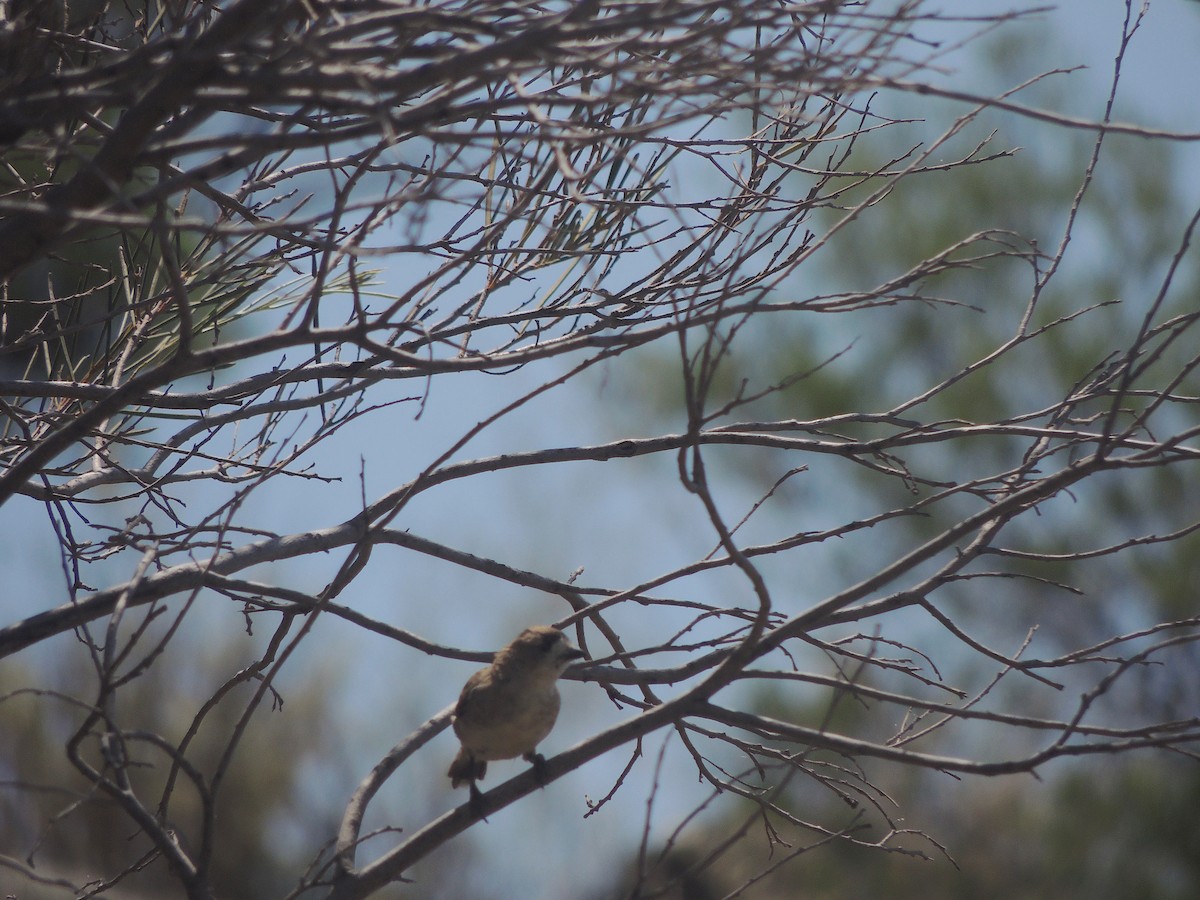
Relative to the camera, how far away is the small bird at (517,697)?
3104 millimetres

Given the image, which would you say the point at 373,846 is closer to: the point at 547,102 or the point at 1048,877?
the point at 1048,877

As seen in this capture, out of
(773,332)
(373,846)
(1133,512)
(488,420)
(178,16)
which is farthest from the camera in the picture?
(773,332)

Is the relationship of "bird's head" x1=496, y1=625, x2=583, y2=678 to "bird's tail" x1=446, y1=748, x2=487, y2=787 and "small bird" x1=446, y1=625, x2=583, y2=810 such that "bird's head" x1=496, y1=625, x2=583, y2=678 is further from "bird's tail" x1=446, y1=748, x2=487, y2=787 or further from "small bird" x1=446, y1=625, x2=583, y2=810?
"bird's tail" x1=446, y1=748, x2=487, y2=787

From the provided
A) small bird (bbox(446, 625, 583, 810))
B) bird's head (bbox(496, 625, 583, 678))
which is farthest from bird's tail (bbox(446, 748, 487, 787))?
bird's head (bbox(496, 625, 583, 678))

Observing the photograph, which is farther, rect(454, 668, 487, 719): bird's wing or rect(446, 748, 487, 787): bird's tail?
rect(446, 748, 487, 787): bird's tail

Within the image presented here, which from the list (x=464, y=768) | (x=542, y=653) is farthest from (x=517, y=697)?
(x=464, y=768)

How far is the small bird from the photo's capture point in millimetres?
3104

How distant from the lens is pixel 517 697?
3111mm

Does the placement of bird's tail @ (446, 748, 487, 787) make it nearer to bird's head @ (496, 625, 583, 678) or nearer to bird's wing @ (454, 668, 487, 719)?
bird's wing @ (454, 668, 487, 719)

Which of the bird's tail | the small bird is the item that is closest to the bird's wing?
the small bird

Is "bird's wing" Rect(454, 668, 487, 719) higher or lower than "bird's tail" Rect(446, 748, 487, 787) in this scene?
higher

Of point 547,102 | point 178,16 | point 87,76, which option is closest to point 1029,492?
point 547,102

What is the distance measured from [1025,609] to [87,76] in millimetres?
10314

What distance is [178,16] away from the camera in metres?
2.56
